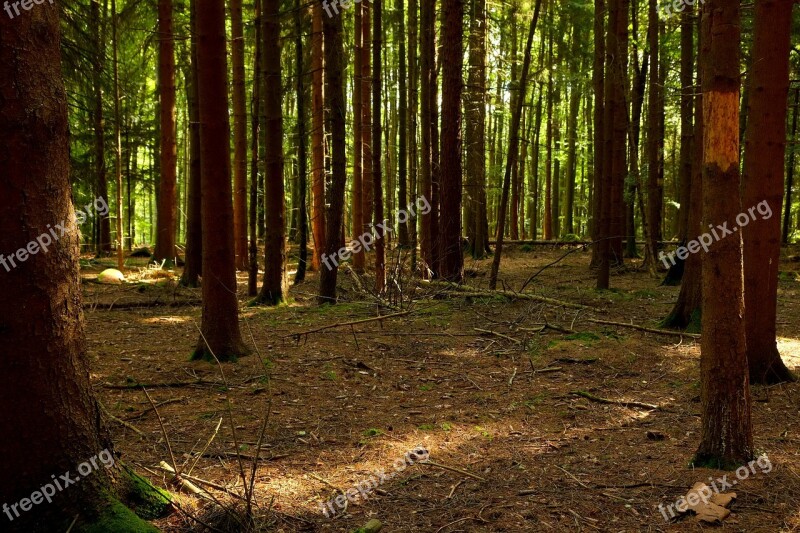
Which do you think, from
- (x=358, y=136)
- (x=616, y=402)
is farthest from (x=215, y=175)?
(x=358, y=136)

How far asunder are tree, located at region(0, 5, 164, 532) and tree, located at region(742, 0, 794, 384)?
6.35 meters

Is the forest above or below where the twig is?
above

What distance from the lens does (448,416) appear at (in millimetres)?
6316

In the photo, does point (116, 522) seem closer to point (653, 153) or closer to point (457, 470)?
point (457, 470)

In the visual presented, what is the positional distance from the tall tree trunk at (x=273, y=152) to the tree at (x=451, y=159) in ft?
12.1

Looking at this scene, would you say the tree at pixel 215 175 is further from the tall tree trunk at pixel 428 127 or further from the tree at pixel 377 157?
the tall tree trunk at pixel 428 127

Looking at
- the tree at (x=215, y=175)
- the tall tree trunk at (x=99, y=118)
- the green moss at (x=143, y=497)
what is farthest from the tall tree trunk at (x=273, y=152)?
the green moss at (x=143, y=497)

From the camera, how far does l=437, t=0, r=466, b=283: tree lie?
1313cm

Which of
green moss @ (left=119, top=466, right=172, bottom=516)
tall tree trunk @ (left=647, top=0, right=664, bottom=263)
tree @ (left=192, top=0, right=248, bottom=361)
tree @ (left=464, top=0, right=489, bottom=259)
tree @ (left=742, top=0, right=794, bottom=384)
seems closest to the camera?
green moss @ (left=119, top=466, right=172, bottom=516)

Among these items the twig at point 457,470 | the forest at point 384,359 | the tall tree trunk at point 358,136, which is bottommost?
the twig at point 457,470

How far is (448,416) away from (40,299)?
14.0 feet

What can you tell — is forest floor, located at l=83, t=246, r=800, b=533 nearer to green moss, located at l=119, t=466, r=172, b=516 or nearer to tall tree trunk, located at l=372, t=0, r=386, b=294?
green moss, located at l=119, t=466, r=172, b=516

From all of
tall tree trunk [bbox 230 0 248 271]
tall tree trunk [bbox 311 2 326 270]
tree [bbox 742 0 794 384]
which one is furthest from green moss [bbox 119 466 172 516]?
tall tree trunk [bbox 311 2 326 270]

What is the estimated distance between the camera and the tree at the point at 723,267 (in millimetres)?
4180
